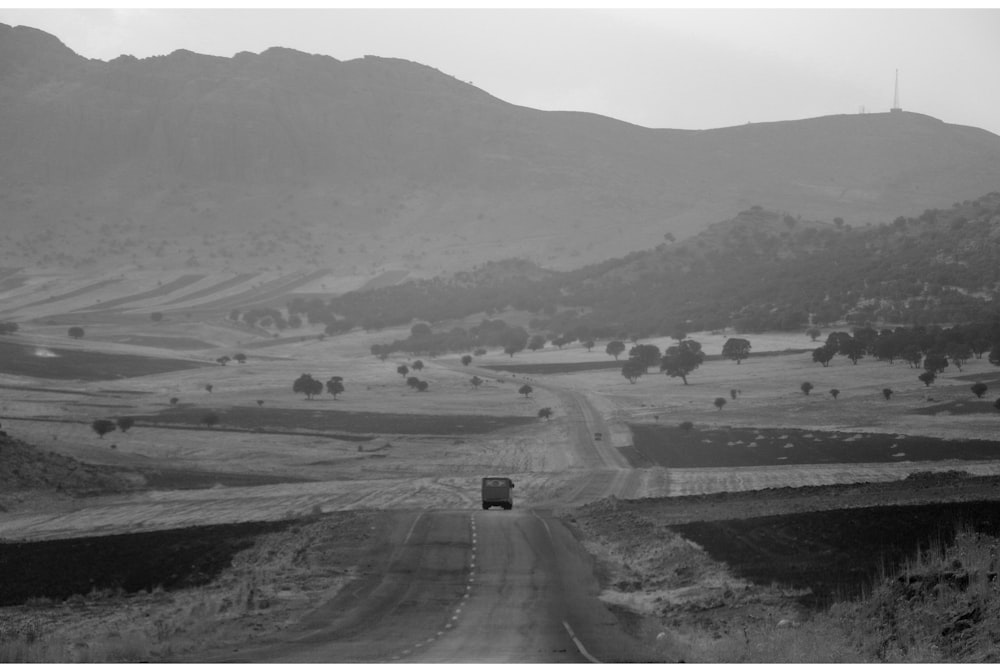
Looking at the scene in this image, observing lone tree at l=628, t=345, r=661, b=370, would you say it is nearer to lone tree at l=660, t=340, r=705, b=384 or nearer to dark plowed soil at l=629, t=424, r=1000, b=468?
lone tree at l=660, t=340, r=705, b=384

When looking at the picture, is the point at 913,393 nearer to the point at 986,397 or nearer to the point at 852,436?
the point at 986,397

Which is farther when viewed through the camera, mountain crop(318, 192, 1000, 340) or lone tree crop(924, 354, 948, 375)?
mountain crop(318, 192, 1000, 340)

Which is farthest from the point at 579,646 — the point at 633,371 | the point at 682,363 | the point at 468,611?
the point at 633,371

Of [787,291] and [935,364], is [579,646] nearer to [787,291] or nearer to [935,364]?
[935,364]

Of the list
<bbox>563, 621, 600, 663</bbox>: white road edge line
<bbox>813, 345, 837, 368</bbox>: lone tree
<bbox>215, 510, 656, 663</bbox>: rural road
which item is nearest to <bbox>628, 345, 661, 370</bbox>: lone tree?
<bbox>813, 345, 837, 368</bbox>: lone tree

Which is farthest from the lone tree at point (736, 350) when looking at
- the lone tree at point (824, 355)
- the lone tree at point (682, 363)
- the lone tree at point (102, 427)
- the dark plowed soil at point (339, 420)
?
the lone tree at point (102, 427)

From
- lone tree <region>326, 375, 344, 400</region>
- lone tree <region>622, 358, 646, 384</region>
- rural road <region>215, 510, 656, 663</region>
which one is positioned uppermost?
lone tree <region>622, 358, 646, 384</region>
